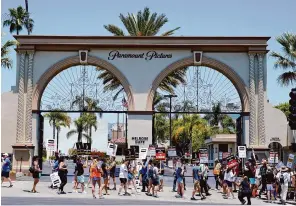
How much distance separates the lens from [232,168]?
901 inches

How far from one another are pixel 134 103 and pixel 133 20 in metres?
10.4

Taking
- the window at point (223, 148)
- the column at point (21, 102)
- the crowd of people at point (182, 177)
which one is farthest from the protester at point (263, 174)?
the window at point (223, 148)

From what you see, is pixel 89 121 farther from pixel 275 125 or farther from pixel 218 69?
pixel 275 125

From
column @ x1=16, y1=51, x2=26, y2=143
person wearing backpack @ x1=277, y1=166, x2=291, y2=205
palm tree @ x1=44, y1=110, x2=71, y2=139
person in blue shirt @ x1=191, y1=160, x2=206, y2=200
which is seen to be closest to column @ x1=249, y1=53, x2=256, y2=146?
person wearing backpack @ x1=277, y1=166, x2=291, y2=205

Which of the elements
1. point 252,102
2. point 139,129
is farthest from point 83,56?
point 252,102

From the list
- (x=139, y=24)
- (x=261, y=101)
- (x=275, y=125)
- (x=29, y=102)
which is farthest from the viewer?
(x=139, y=24)

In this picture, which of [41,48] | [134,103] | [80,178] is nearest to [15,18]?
[41,48]

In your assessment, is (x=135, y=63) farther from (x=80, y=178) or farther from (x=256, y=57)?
(x=80, y=178)

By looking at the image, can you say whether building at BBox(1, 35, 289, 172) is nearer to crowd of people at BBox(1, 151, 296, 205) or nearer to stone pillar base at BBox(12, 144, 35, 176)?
stone pillar base at BBox(12, 144, 35, 176)

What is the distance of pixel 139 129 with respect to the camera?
101ft

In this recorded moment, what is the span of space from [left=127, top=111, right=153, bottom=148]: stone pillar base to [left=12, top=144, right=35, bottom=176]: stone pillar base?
5864 mm

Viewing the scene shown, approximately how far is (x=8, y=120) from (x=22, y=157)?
2562 mm

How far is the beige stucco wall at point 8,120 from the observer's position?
30.9 m

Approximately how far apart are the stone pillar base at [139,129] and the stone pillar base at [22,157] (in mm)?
5864
